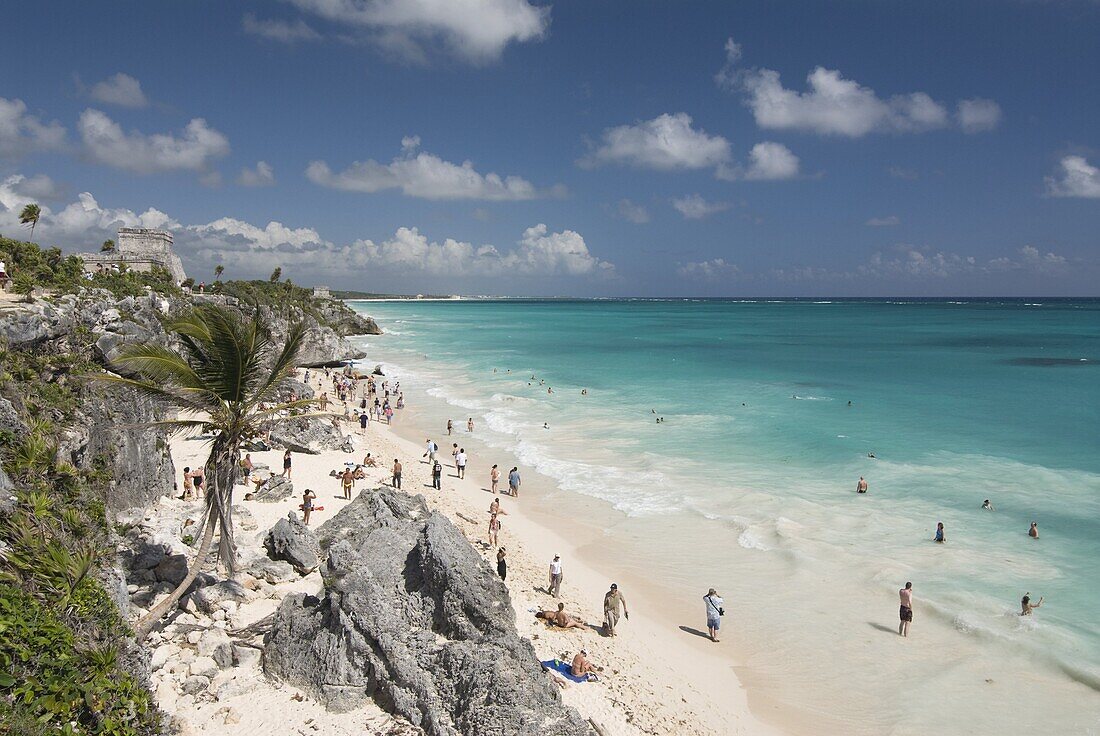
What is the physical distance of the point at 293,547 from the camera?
1207 cm

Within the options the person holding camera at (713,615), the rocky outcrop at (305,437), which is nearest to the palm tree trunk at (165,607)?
the person holding camera at (713,615)

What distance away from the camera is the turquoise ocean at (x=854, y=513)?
459 inches

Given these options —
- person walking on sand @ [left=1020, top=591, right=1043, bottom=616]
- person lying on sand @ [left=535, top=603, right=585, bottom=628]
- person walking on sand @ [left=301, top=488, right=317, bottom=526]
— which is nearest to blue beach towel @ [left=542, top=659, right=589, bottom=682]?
person lying on sand @ [left=535, top=603, right=585, bottom=628]

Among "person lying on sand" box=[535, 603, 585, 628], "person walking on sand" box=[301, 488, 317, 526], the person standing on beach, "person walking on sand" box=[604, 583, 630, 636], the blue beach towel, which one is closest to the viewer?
the blue beach towel

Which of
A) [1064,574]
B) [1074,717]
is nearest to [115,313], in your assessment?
[1074,717]

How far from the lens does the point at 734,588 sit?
590 inches

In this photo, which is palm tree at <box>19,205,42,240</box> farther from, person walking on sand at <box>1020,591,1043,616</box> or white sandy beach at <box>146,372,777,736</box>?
person walking on sand at <box>1020,591,1043,616</box>

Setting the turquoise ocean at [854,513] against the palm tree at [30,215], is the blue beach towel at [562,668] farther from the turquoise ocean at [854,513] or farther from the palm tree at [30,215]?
the palm tree at [30,215]

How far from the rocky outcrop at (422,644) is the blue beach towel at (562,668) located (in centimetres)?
128

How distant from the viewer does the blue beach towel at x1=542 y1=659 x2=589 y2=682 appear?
10078mm

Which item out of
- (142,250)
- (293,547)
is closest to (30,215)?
(142,250)

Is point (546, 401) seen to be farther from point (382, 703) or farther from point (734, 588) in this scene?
point (382, 703)

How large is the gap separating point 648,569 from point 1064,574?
11.1 meters

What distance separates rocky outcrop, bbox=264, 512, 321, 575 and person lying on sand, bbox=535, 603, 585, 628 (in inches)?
187
